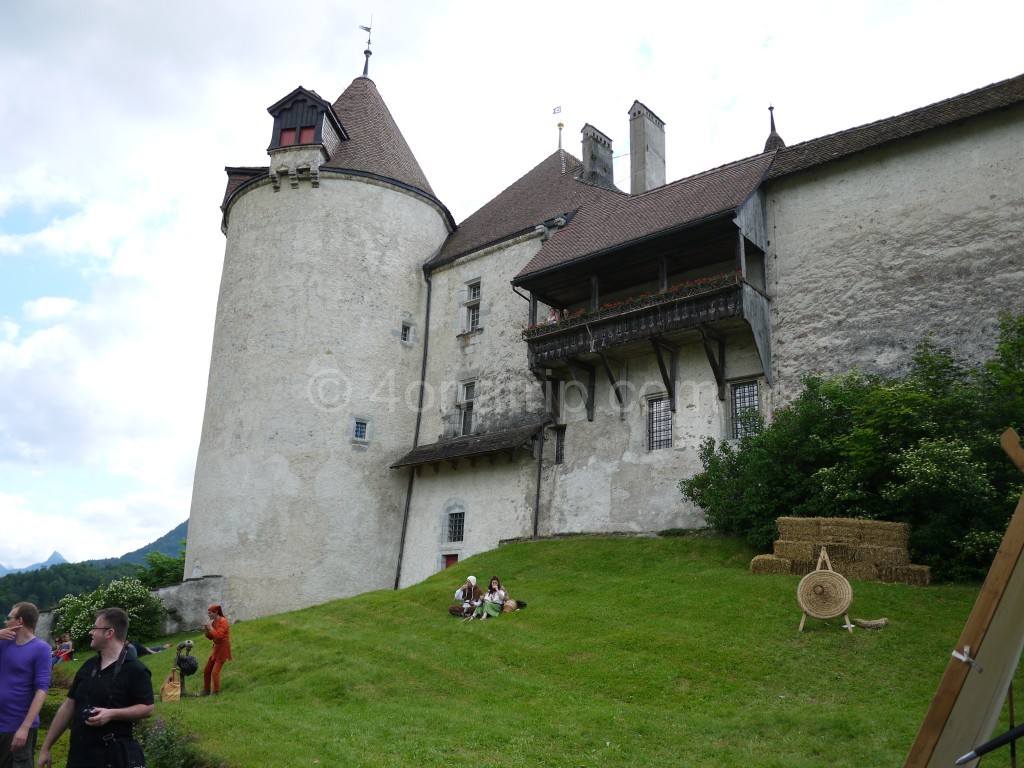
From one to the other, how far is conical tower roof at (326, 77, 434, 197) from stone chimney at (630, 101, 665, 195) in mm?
7994

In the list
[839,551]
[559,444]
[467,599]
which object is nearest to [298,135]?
[559,444]

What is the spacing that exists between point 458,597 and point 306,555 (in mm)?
10324

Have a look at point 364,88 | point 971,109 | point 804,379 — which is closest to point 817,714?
point 804,379

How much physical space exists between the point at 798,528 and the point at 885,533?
1.61 metres

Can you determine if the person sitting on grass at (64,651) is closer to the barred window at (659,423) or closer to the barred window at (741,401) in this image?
the barred window at (659,423)

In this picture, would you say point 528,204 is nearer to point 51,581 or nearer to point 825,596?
point 825,596

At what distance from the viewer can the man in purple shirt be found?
7.09 meters

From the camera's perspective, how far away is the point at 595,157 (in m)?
30.5

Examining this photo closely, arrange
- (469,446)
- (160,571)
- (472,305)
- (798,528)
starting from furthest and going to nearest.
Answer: (160,571)
(472,305)
(469,446)
(798,528)

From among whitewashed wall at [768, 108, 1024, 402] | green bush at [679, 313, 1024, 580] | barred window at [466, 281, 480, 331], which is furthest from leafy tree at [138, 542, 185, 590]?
whitewashed wall at [768, 108, 1024, 402]

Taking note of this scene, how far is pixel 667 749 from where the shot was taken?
9.15 metres

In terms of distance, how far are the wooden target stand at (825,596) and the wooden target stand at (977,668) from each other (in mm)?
9240

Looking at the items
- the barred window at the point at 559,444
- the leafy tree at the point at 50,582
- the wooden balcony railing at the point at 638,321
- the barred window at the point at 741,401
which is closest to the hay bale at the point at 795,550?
the barred window at the point at 741,401

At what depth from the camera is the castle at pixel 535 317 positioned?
19.9 m
